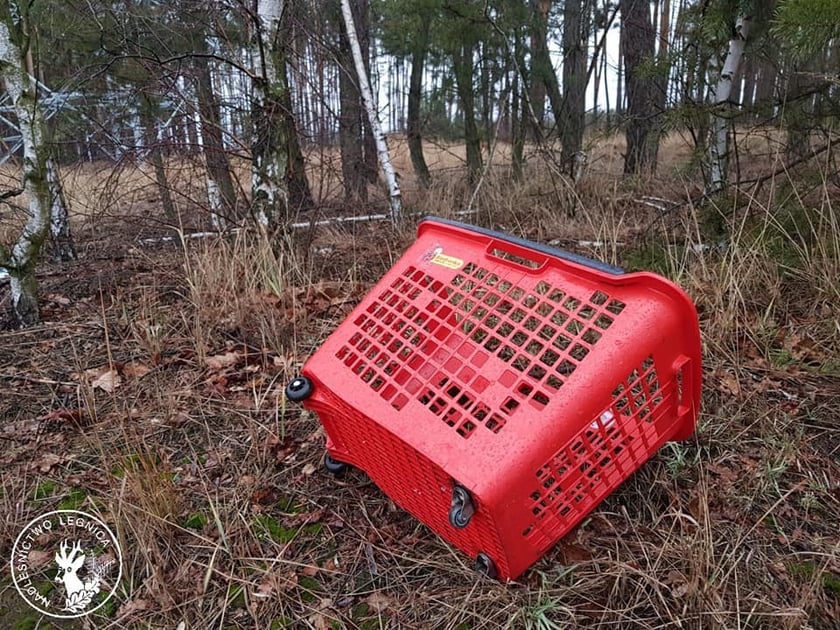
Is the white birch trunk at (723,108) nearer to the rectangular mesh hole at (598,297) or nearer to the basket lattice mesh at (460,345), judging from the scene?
the rectangular mesh hole at (598,297)

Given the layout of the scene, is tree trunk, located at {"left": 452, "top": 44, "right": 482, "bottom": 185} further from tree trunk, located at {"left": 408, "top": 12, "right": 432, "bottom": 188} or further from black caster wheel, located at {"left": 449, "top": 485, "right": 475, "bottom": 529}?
black caster wheel, located at {"left": 449, "top": 485, "right": 475, "bottom": 529}

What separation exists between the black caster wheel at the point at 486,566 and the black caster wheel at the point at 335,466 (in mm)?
664

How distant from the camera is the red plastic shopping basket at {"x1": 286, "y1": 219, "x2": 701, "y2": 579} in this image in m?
1.27

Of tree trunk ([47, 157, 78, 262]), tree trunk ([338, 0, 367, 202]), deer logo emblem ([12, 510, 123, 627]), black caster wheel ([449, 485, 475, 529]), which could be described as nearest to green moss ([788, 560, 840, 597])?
black caster wheel ([449, 485, 475, 529])

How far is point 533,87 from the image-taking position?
325 inches

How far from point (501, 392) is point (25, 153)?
3.25 metres

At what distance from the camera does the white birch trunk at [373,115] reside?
5.52 m

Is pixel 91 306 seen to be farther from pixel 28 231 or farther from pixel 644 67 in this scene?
pixel 644 67

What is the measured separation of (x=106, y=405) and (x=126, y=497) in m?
0.88

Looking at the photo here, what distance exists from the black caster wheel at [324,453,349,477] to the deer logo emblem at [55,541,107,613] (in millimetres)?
769

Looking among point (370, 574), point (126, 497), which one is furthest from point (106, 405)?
point (370, 574)

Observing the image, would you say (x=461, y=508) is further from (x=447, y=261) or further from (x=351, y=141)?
(x=351, y=141)

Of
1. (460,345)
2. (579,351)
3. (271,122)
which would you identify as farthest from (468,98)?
(460,345)

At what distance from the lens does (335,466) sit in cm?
197
